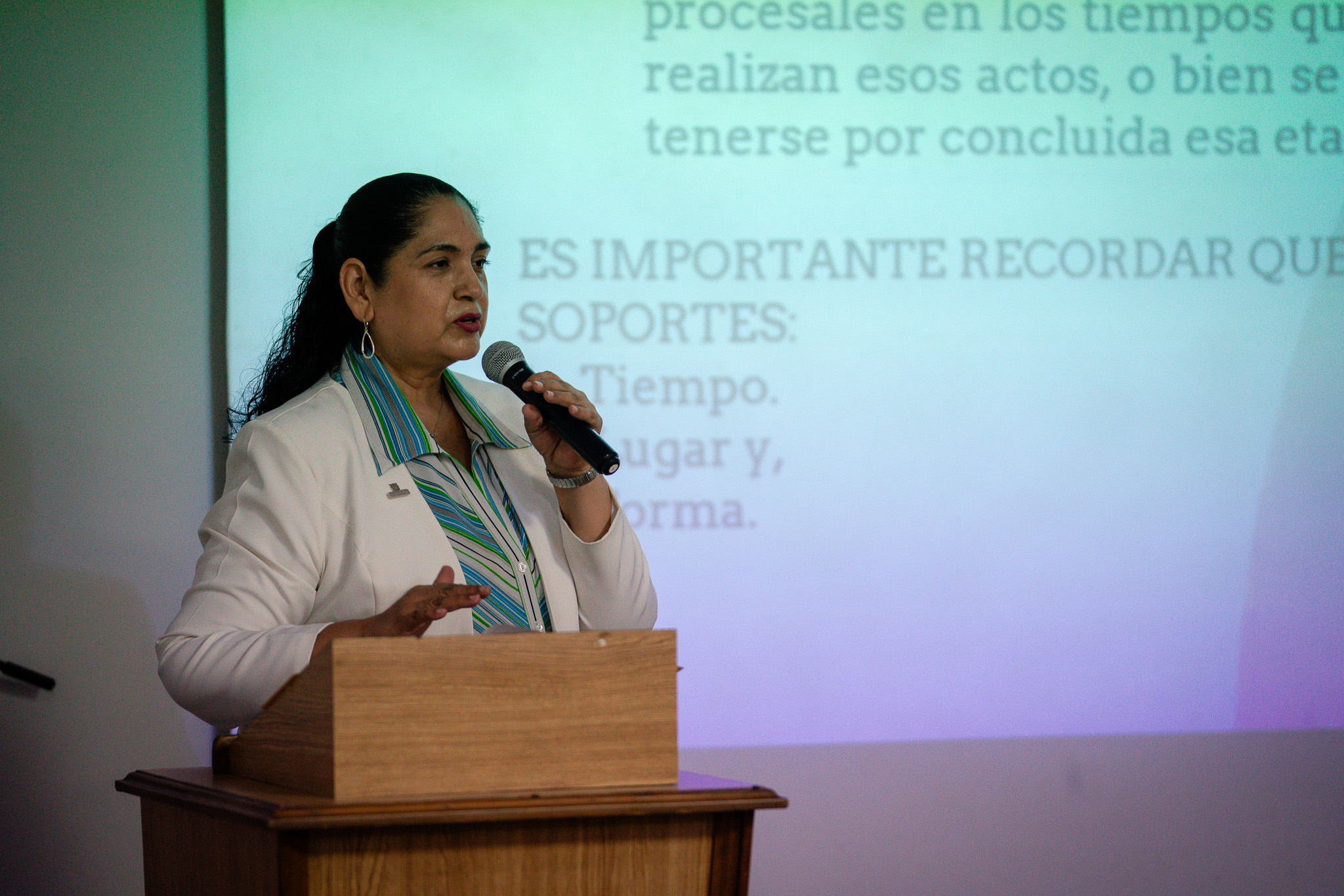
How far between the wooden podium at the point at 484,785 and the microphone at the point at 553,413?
1.19 ft

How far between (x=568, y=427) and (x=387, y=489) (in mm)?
303

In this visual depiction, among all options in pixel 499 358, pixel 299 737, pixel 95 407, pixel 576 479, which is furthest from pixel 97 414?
pixel 299 737

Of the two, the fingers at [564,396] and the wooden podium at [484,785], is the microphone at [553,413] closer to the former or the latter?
the fingers at [564,396]

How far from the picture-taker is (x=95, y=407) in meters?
3.10

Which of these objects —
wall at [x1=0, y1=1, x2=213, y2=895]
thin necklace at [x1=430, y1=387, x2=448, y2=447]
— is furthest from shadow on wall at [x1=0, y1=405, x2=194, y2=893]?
thin necklace at [x1=430, y1=387, x2=448, y2=447]

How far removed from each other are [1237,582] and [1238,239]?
3.01 ft

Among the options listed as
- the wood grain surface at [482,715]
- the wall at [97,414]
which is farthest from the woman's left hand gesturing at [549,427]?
the wall at [97,414]

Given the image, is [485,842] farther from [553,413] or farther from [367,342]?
[367,342]

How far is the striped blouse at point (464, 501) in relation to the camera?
1882 millimetres

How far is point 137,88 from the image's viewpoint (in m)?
3.12

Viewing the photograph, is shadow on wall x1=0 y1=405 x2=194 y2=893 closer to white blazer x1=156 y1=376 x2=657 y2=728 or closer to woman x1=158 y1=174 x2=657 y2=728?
woman x1=158 y1=174 x2=657 y2=728

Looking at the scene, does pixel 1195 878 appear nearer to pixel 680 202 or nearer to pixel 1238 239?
pixel 1238 239

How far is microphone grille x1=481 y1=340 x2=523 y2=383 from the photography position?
193 cm

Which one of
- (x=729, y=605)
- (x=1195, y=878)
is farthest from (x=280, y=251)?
(x=1195, y=878)
